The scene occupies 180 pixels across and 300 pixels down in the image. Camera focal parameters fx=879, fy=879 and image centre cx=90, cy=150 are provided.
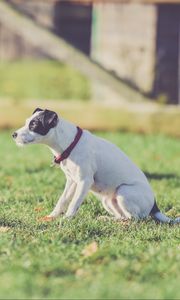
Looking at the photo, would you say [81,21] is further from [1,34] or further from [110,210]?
[110,210]

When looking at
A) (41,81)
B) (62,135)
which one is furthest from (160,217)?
(41,81)

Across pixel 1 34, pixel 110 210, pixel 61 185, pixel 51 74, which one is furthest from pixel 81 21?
pixel 110 210

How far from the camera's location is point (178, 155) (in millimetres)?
10273

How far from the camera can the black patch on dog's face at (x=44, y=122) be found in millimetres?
6371

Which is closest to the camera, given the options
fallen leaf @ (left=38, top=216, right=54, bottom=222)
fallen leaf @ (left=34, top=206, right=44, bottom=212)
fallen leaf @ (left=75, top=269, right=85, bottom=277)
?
fallen leaf @ (left=75, top=269, right=85, bottom=277)

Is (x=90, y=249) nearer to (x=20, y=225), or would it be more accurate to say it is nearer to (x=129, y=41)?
(x=20, y=225)

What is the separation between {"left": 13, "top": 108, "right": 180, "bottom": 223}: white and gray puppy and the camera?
6426 mm

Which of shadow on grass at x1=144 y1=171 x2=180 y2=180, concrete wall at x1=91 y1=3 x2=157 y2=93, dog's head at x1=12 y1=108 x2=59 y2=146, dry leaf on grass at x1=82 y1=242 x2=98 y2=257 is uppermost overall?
dog's head at x1=12 y1=108 x2=59 y2=146

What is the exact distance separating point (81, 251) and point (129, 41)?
7054 millimetres

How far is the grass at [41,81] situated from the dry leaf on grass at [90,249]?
29.1 feet

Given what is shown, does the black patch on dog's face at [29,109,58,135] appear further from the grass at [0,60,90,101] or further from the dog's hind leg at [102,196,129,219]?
the grass at [0,60,90,101]

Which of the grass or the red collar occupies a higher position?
the red collar

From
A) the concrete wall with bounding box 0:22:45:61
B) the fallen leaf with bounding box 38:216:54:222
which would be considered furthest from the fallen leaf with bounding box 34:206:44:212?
the concrete wall with bounding box 0:22:45:61

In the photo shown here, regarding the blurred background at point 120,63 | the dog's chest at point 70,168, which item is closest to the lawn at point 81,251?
the dog's chest at point 70,168
